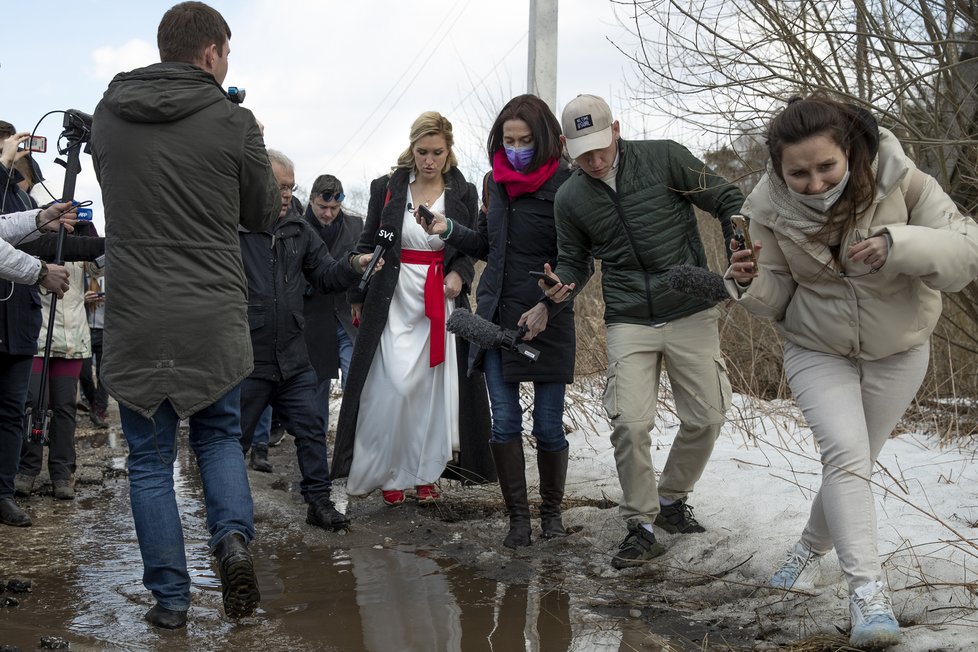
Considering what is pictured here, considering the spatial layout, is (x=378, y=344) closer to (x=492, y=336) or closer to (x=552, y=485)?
(x=492, y=336)

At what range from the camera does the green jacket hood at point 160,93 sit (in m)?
3.95

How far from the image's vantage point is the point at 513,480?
17.7 ft

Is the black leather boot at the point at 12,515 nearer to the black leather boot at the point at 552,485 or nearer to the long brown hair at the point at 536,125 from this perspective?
the black leather boot at the point at 552,485

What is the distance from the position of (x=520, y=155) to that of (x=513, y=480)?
5.44ft

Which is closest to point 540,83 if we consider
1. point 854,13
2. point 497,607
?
point 854,13

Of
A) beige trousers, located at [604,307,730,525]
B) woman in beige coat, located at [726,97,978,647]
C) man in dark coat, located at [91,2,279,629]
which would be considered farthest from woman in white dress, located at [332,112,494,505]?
woman in beige coat, located at [726,97,978,647]

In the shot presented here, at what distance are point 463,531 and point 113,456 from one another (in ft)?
14.0

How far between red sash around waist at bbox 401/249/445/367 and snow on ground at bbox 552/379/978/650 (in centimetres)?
116

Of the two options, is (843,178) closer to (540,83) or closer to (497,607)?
(497,607)

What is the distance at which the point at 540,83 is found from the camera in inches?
396

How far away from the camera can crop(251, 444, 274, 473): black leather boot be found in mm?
7867

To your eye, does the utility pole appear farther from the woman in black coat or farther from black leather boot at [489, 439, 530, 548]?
black leather boot at [489, 439, 530, 548]

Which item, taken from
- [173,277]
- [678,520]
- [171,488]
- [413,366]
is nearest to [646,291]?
[678,520]

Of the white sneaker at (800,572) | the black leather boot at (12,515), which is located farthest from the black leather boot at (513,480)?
the black leather boot at (12,515)
